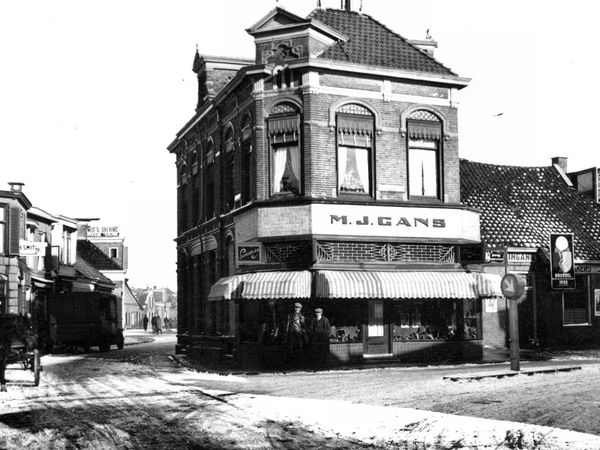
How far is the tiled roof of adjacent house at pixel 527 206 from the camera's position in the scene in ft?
97.0

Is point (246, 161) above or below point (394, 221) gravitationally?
above

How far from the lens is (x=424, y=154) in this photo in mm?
23969

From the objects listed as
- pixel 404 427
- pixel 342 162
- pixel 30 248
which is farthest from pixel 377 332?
pixel 30 248

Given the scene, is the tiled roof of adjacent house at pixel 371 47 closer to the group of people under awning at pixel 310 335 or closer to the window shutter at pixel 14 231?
the group of people under awning at pixel 310 335

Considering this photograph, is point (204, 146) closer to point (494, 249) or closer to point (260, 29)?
point (260, 29)

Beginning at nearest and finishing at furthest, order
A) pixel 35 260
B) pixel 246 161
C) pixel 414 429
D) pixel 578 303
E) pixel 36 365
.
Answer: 1. pixel 414 429
2. pixel 36 365
3. pixel 246 161
4. pixel 578 303
5. pixel 35 260

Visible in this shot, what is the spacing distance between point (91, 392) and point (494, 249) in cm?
898

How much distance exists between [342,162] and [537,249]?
32.6ft

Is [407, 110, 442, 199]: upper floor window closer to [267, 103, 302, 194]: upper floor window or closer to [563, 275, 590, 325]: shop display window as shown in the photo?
[267, 103, 302, 194]: upper floor window

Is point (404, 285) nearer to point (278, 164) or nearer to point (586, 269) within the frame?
point (278, 164)

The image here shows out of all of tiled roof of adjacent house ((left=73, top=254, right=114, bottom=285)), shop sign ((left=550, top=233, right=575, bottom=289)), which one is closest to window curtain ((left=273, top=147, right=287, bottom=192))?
shop sign ((left=550, top=233, right=575, bottom=289))

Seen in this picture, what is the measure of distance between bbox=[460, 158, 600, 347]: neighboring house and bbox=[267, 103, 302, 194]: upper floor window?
28.8ft

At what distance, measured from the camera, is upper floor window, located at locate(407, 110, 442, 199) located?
23719 millimetres

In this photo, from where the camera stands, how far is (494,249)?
18.2 meters
